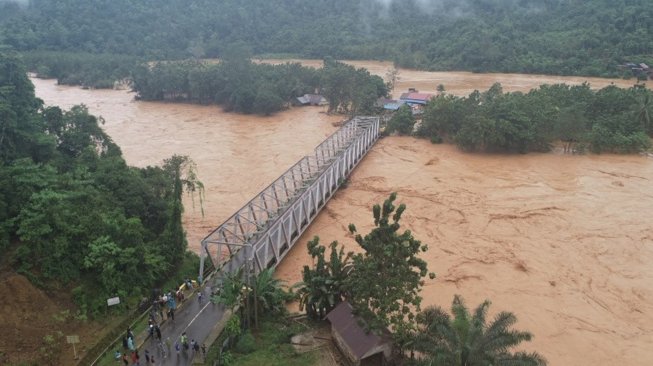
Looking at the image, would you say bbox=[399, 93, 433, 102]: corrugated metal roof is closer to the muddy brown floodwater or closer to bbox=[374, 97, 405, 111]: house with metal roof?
bbox=[374, 97, 405, 111]: house with metal roof

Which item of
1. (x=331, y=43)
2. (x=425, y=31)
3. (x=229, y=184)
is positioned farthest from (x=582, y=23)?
(x=229, y=184)

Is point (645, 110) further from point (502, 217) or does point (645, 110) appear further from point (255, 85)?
point (255, 85)

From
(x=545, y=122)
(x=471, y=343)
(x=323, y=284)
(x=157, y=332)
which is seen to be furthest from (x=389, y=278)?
(x=545, y=122)

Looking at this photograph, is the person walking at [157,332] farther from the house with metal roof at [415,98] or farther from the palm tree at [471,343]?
the house with metal roof at [415,98]

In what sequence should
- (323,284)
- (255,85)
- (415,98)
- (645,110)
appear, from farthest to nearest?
1. (255,85)
2. (415,98)
3. (645,110)
4. (323,284)

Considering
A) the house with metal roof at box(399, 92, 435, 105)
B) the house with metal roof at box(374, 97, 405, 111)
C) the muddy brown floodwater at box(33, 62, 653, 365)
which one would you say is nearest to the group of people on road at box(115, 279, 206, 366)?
the muddy brown floodwater at box(33, 62, 653, 365)

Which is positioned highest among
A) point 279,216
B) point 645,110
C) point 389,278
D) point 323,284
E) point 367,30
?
point 367,30

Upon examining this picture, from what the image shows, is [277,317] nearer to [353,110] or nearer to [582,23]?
[353,110]
